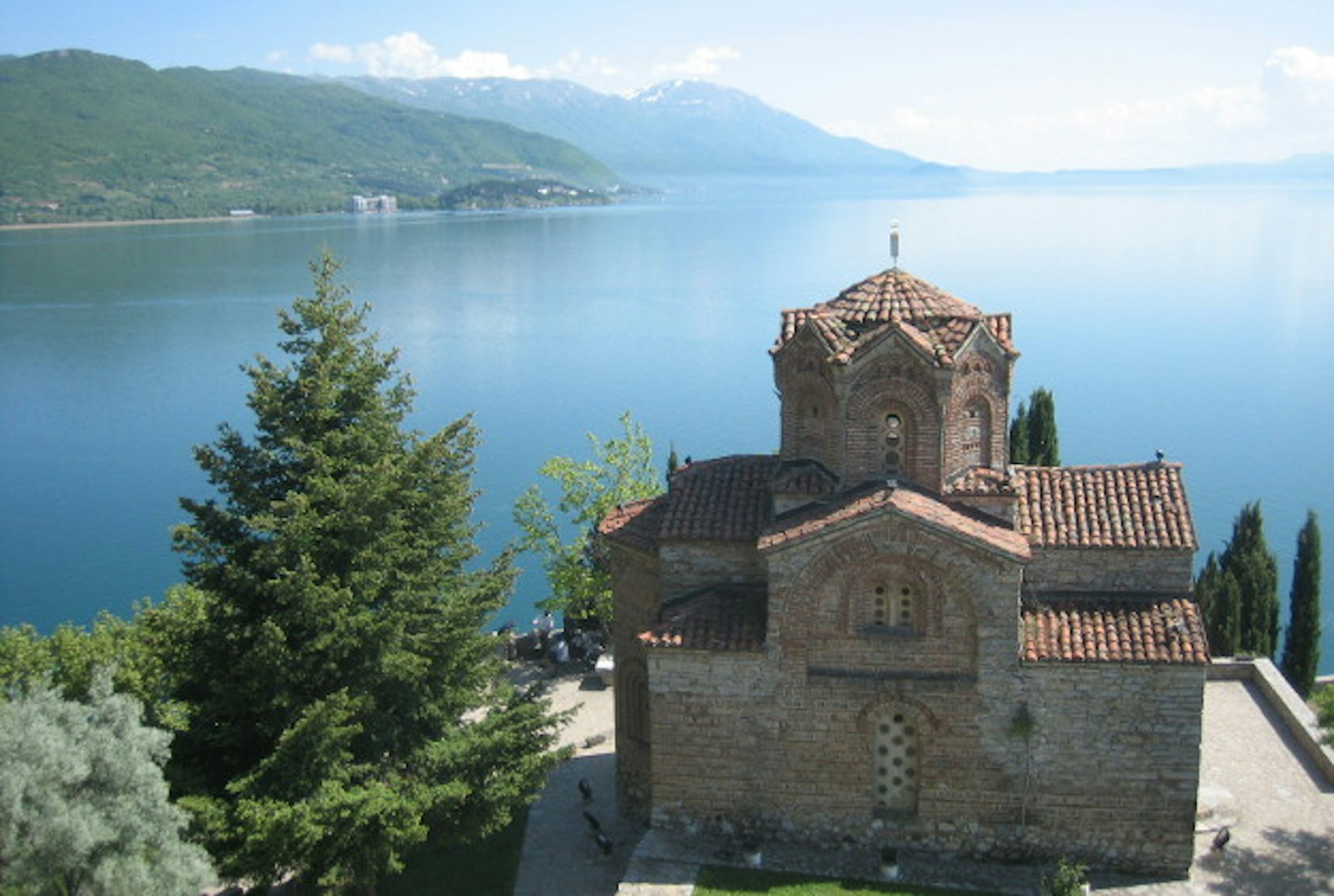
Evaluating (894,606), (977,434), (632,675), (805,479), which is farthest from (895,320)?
(632,675)

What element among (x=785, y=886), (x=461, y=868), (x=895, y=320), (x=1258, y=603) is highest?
(x=895, y=320)

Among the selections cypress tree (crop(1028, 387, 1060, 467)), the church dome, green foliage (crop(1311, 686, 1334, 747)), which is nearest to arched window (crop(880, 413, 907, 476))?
the church dome

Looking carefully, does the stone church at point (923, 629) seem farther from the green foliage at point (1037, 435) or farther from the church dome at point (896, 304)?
the green foliage at point (1037, 435)

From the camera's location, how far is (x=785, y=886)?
54.5 feet

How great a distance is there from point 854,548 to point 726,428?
42353 mm

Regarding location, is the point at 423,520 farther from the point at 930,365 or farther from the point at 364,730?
the point at 930,365

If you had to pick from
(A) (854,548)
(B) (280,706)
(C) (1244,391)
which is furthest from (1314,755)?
(C) (1244,391)

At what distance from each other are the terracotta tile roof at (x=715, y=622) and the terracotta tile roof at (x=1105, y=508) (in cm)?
436

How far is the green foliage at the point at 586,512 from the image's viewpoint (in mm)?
27531

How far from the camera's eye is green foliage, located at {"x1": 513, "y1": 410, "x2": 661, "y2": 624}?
2753cm

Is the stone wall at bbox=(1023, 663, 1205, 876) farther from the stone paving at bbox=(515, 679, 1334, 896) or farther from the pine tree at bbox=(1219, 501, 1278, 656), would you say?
the pine tree at bbox=(1219, 501, 1278, 656)

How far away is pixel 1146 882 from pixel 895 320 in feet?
30.1

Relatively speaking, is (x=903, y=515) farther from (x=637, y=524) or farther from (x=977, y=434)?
(x=637, y=524)

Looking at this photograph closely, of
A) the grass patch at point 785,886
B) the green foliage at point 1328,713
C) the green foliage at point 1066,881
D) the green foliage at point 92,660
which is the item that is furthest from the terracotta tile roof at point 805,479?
the green foliage at point 92,660
